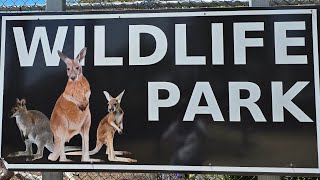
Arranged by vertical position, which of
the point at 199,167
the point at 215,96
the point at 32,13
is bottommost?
the point at 199,167

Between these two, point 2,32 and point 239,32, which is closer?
point 239,32

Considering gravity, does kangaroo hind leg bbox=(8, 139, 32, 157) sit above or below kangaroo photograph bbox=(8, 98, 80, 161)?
below

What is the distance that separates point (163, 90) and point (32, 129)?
0.93m

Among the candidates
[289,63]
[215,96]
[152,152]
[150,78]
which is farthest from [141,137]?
[289,63]

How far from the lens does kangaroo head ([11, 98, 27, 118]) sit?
8.12 ft

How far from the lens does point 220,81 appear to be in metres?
2.36

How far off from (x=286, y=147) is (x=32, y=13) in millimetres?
1902

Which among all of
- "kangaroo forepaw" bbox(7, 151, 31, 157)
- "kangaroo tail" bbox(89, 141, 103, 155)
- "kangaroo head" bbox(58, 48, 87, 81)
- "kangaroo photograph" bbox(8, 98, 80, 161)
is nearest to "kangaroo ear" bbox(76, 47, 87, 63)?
"kangaroo head" bbox(58, 48, 87, 81)

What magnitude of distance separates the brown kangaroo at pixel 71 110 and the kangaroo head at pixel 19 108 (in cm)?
21

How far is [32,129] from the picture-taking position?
248 centimetres

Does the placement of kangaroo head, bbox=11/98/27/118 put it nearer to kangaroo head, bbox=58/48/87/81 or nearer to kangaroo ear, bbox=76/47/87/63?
kangaroo head, bbox=58/48/87/81

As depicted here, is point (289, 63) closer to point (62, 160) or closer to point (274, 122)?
point (274, 122)

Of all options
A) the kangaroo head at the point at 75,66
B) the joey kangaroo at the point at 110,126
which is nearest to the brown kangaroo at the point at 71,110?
the kangaroo head at the point at 75,66

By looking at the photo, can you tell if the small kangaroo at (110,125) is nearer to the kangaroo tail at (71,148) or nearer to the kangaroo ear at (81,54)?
the kangaroo tail at (71,148)
